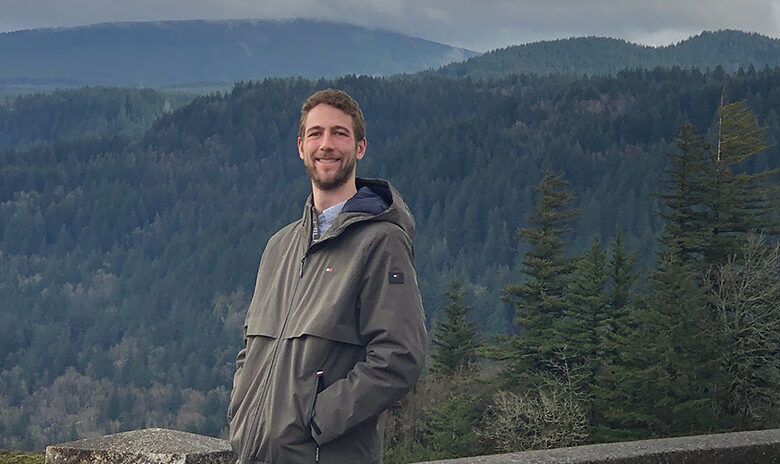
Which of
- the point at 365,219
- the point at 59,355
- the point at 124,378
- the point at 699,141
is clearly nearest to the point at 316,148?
the point at 365,219

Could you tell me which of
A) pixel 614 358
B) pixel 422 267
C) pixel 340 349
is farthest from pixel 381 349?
pixel 422 267

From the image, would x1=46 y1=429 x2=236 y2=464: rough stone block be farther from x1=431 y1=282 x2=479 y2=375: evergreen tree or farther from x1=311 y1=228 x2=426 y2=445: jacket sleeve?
x1=431 y1=282 x2=479 y2=375: evergreen tree

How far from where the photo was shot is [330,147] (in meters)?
3.90

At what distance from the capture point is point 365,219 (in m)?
3.76

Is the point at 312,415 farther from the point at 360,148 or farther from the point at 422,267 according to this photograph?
the point at 422,267

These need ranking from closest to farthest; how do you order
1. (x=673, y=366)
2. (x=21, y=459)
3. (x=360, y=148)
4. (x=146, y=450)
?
(x=360, y=148), (x=146, y=450), (x=21, y=459), (x=673, y=366)

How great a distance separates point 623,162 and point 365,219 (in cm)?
16726

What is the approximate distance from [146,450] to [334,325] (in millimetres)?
1973

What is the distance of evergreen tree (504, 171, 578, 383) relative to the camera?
5209cm

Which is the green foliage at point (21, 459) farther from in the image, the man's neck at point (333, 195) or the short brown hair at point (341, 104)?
the short brown hair at point (341, 104)

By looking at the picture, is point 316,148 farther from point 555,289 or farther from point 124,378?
point 124,378

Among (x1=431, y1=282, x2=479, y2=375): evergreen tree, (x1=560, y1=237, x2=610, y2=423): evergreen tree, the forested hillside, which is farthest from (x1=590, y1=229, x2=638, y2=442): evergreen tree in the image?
the forested hillside

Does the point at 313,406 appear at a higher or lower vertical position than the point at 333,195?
lower

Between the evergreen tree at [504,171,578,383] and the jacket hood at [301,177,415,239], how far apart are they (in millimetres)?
47278
